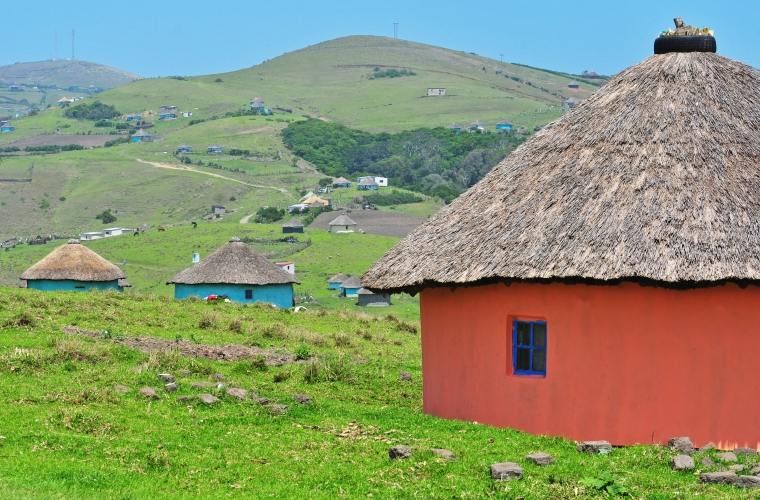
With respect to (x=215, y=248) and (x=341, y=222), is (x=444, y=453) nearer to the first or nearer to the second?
(x=215, y=248)

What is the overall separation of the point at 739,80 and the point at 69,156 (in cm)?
14585

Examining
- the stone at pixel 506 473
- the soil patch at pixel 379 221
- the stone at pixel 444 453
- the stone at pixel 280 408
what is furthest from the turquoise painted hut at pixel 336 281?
the stone at pixel 506 473

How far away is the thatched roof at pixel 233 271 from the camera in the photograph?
3988 cm

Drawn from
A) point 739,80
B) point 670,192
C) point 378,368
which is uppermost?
point 739,80

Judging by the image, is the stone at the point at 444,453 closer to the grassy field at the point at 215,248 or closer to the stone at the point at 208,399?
the stone at the point at 208,399

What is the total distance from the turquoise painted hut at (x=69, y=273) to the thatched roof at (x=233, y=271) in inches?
108

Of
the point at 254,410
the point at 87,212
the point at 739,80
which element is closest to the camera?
the point at 254,410

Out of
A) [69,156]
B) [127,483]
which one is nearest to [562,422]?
[127,483]

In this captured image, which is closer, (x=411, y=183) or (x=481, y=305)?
(x=481, y=305)

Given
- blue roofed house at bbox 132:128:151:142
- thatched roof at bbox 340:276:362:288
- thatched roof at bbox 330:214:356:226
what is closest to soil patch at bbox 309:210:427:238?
thatched roof at bbox 330:214:356:226

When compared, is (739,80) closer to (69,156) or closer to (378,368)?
(378,368)

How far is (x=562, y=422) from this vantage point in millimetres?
12797

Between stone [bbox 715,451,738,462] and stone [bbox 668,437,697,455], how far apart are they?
0.30 meters

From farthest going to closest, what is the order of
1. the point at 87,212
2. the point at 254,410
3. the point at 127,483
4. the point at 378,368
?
the point at 87,212 < the point at 378,368 < the point at 254,410 < the point at 127,483
